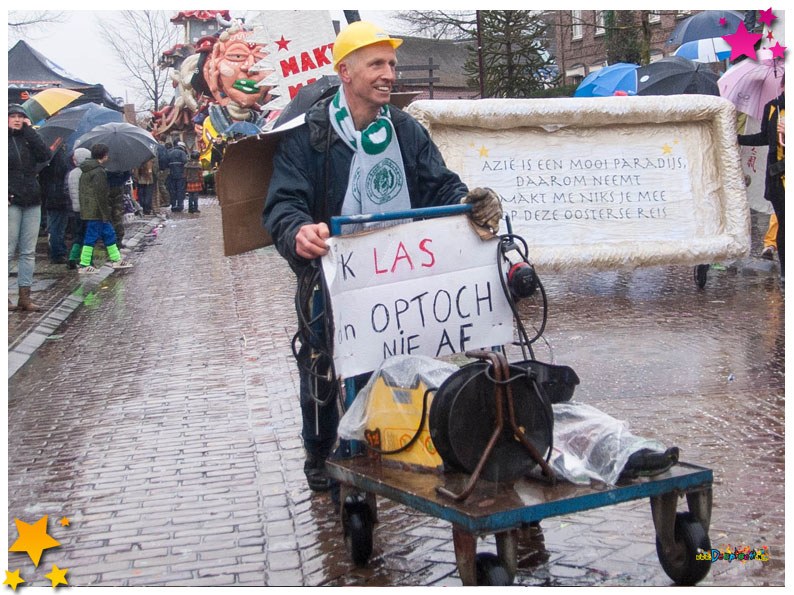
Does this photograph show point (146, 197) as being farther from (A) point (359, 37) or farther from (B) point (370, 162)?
(A) point (359, 37)

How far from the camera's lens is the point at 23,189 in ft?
32.8

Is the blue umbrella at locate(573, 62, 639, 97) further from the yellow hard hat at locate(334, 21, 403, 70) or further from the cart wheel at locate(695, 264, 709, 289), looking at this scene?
the yellow hard hat at locate(334, 21, 403, 70)

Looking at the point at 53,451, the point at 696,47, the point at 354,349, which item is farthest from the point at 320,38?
the point at 354,349

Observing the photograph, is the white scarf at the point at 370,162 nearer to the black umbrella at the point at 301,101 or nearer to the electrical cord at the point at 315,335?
the electrical cord at the point at 315,335

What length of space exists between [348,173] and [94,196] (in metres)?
10.2

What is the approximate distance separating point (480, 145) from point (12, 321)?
4.92 meters

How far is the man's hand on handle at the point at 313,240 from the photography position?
12.3 feet

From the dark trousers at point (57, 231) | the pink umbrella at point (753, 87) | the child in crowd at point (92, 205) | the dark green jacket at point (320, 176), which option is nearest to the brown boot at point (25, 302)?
the child in crowd at point (92, 205)

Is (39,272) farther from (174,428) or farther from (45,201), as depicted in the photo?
(174,428)

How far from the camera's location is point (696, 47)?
17531 mm

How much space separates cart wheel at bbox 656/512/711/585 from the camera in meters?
3.34

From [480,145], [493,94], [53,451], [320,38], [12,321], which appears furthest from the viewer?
[493,94]

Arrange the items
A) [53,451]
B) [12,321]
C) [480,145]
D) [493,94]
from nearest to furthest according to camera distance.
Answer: [53,451]
[480,145]
[12,321]
[493,94]

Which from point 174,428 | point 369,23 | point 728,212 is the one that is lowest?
point 174,428
